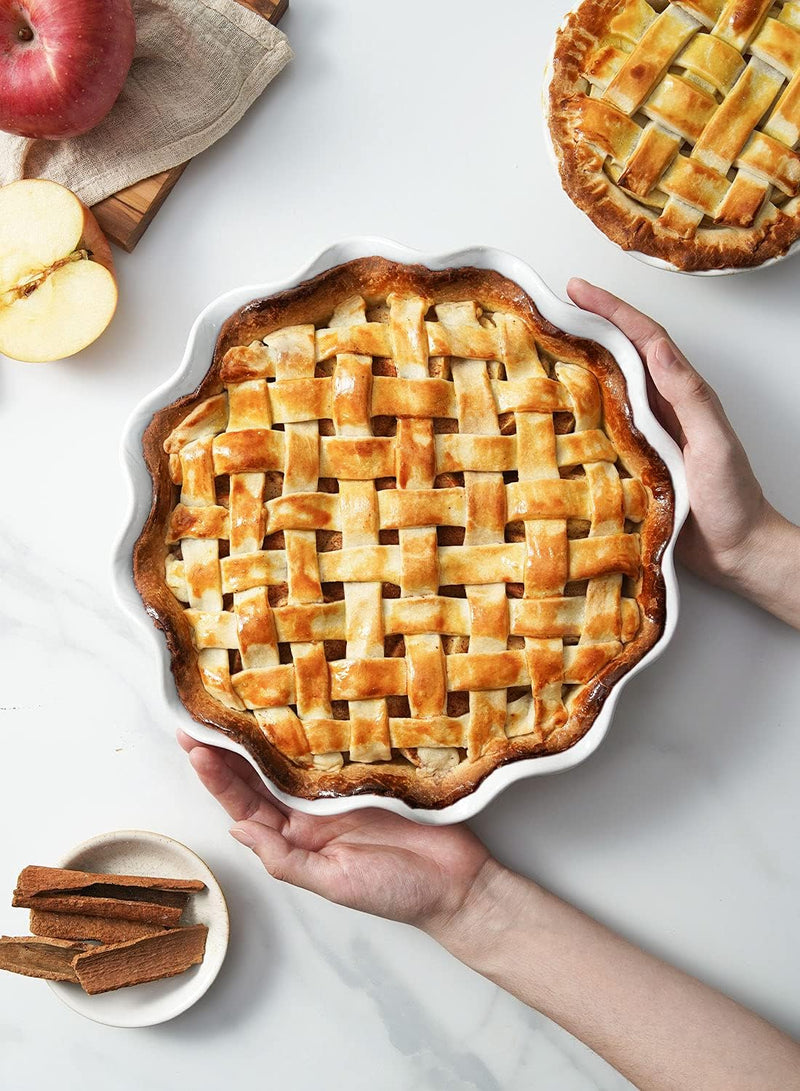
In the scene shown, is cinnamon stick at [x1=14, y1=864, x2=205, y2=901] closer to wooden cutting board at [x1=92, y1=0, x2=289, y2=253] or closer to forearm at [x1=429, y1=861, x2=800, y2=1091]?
forearm at [x1=429, y1=861, x2=800, y2=1091]

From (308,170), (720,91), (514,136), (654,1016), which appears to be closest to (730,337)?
(720,91)

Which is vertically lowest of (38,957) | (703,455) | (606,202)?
(38,957)

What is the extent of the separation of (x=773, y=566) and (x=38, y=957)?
1.15 meters

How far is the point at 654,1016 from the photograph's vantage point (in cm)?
125

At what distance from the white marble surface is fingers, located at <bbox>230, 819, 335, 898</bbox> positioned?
162mm

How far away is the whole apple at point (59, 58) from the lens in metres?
1.22

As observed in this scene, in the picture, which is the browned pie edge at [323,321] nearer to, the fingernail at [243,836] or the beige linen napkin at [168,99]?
the fingernail at [243,836]

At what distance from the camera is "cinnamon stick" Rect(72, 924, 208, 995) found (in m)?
1.30

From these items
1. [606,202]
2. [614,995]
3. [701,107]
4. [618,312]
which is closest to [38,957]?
[614,995]

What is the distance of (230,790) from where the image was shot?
127 centimetres

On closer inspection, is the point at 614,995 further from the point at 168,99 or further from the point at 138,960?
the point at 168,99

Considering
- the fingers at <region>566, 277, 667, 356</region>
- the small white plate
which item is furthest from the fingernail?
the fingers at <region>566, 277, 667, 356</region>

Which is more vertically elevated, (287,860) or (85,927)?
(287,860)

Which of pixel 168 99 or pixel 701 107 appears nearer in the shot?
pixel 701 107
